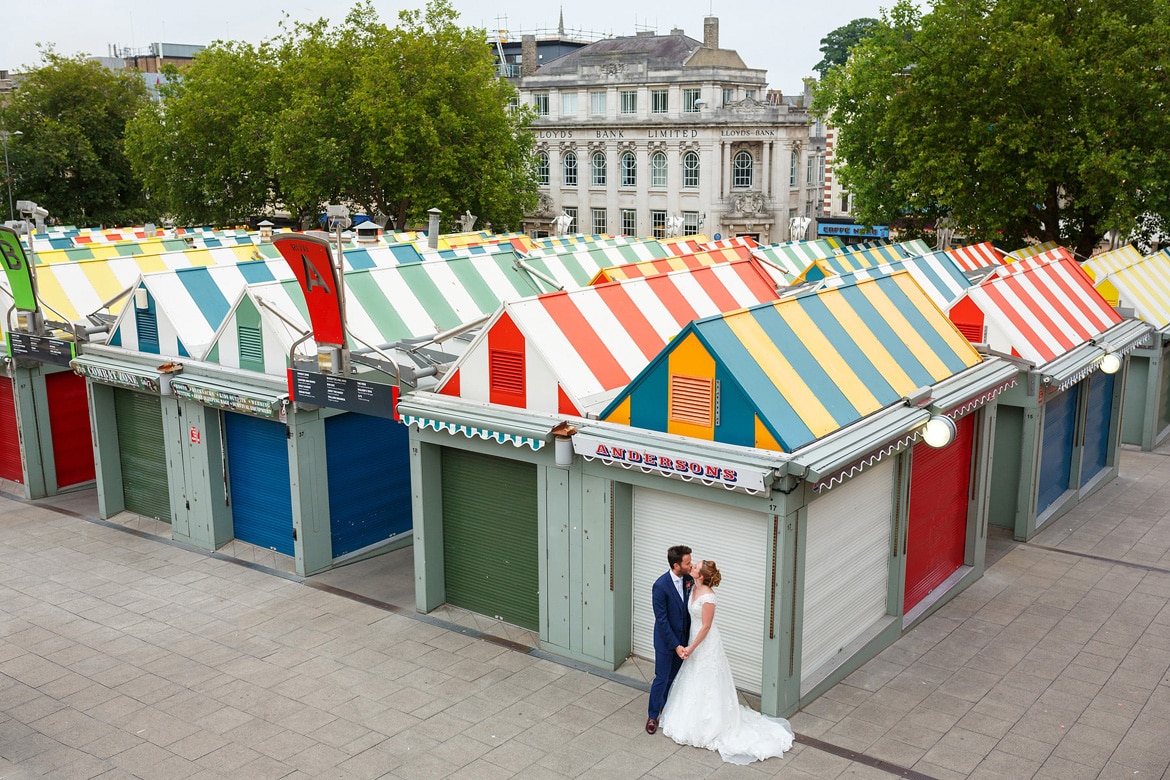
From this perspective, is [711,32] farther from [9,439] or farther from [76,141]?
[9,439]

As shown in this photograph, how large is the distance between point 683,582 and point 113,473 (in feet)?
34.1

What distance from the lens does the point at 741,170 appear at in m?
67.1

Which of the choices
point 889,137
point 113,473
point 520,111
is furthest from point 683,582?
point 520,111

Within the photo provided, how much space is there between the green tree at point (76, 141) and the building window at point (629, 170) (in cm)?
2927

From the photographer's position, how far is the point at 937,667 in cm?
1088

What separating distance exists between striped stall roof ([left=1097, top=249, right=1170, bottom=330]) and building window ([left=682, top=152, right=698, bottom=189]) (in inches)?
1800

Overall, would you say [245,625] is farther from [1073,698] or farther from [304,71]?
[304,71]

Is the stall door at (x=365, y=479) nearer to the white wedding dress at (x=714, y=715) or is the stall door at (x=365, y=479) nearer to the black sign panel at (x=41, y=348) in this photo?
the black sign panel at (x=41, y=348)

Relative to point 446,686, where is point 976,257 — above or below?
above

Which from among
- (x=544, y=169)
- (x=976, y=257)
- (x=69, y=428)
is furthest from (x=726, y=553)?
(x=544, y=169)

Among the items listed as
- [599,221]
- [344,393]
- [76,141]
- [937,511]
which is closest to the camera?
[344,393]

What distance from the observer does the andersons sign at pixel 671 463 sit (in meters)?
8.95

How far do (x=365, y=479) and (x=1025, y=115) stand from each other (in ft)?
69.4

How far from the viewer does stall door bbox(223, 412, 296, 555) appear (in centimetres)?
1372
